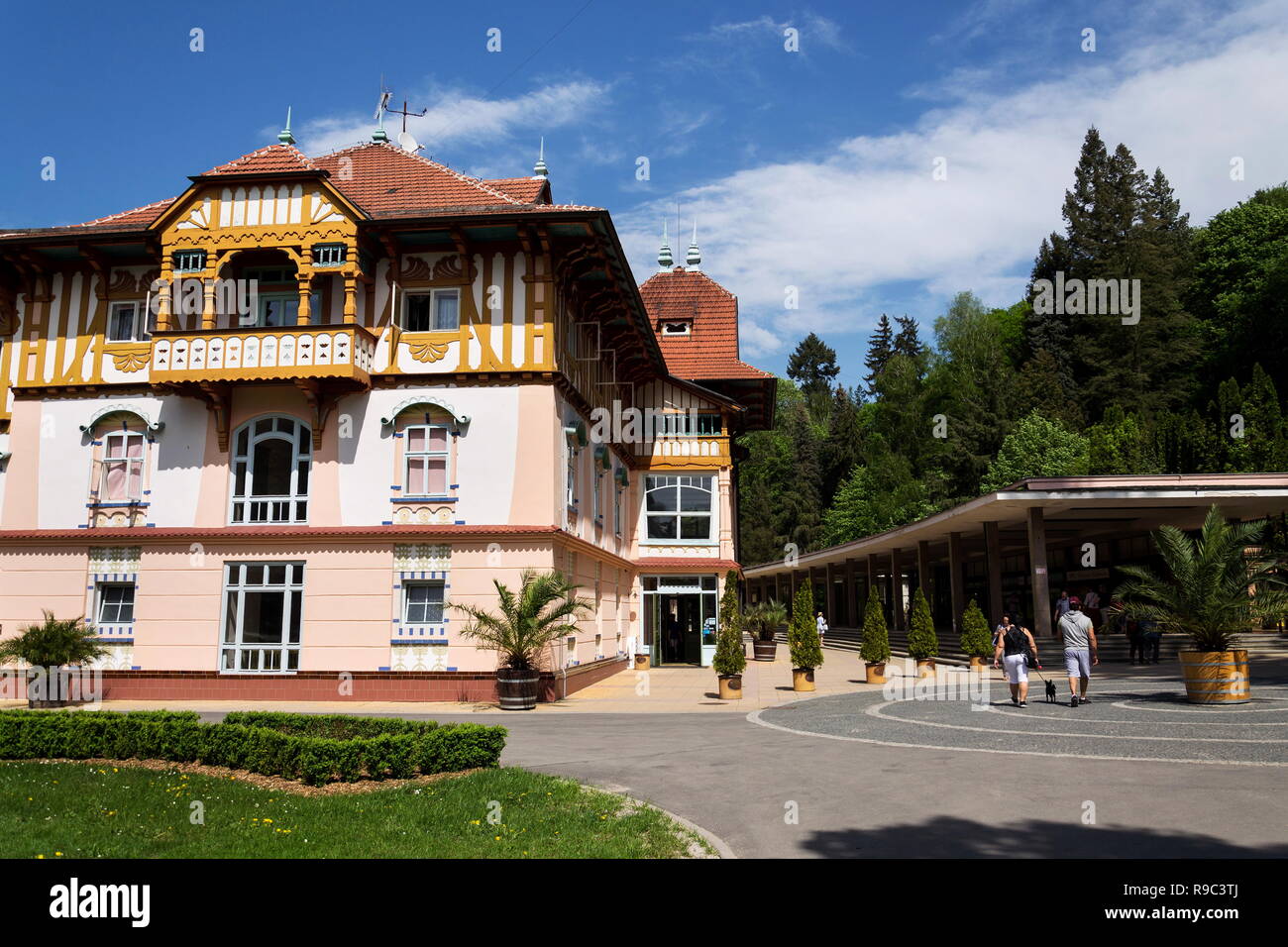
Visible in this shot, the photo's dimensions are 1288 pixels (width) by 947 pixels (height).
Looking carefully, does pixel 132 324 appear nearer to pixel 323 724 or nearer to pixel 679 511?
pixel 323 724

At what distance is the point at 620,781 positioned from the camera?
10414mm

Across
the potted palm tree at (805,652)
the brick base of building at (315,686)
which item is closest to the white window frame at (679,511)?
the potted palm tree at (805,652)

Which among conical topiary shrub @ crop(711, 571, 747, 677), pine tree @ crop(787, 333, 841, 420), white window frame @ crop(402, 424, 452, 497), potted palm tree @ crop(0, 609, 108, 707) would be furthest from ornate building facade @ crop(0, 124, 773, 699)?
pine tree @ crop(787, 333, 841, 420)

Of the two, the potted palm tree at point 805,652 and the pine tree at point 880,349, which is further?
the pine tree at point 880,349

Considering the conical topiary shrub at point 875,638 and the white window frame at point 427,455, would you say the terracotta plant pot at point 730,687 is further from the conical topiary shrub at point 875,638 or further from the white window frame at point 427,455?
the white window frame at point 427,455

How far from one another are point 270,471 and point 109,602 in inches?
196

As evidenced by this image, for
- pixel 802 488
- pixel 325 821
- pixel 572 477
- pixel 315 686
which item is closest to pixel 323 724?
pixel 325 821

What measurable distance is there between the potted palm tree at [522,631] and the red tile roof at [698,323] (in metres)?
17.9

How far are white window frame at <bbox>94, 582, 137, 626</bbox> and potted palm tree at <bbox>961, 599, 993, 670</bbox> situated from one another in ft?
67.5

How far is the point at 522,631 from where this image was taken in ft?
63.9

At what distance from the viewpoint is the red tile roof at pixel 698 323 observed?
122 feet

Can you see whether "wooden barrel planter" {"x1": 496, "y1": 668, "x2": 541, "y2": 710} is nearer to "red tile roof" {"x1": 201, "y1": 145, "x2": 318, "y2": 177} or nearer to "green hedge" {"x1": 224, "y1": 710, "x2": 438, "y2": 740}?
"green hedge" {"x1": 224, "y1": 710, "x2": 438, "y2": 740}

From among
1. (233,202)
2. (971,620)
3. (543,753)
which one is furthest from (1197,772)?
(233,202)

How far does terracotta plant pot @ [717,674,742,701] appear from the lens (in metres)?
20.9
